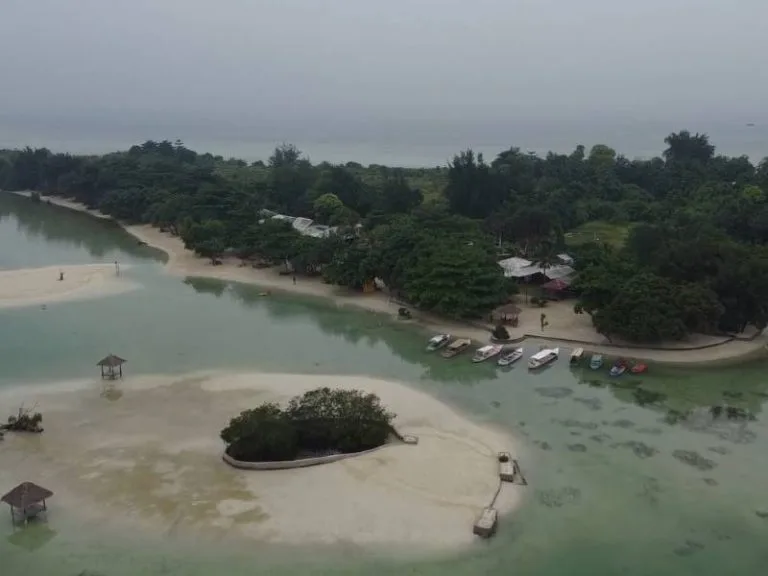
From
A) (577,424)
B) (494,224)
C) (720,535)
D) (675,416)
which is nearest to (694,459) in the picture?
(675,416)

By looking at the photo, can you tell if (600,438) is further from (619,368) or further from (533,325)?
(533,325)

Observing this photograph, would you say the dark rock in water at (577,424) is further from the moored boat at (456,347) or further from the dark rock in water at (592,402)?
the moored boat at (456,347)

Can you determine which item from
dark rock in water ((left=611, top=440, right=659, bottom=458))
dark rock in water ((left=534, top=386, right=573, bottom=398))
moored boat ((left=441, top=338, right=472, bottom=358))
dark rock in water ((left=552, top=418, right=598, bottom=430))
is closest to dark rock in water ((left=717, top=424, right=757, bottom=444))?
dark rock in water ((left=611, top=440, right=659, bottom=458))

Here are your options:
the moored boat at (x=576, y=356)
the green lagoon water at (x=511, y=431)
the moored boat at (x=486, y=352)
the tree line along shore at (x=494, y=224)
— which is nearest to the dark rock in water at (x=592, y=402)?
the green lagoon water at (x=511, y=431)

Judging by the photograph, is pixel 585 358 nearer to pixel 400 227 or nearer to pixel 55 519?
pixel 400 227

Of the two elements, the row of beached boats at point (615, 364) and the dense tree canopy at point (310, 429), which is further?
the row of beached boats at point (615, 364)

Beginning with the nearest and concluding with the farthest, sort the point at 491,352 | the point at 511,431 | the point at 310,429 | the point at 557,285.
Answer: the point at 310,429, the point at 511,431, the point at 491,352, the point at 557,285

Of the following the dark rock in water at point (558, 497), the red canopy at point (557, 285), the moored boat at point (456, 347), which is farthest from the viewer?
the red canopy at point (557, 285)

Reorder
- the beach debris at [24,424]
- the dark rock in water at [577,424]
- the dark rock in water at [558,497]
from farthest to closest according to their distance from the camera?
1. the dark rock in water at [577,424]
2. the beach debris at [24,424]
3. the dark rock in water at [558,497]
